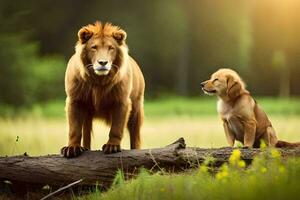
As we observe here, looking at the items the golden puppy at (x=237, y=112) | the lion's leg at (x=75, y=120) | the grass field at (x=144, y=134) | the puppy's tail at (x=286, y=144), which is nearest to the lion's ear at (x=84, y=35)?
the lion's leg at (x=75, y=120)

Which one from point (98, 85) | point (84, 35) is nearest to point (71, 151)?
point (98, 85)

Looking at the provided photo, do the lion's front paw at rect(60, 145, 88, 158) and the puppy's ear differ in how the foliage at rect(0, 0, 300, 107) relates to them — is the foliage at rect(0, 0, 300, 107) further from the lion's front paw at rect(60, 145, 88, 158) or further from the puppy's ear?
the lion's front paw at rect(60, 145, 88, 158)

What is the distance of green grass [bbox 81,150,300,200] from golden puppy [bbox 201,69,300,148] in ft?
6.22

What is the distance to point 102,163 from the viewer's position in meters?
6.72

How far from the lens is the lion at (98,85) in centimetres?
699

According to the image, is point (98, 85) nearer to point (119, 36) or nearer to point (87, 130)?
point (119, 36)

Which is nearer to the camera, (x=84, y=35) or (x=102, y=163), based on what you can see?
(x=102, y=163)

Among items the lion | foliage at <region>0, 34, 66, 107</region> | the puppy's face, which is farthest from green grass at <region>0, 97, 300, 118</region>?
the lion

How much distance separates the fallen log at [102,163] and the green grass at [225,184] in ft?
0.67

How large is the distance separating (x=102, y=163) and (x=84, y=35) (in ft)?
3.99

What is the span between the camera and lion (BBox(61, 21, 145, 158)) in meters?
6.99

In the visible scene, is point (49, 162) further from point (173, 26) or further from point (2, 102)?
point (173, 26)

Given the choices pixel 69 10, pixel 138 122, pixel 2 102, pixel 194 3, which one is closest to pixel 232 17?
pixel 194 3

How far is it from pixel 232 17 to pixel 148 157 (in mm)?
25471
